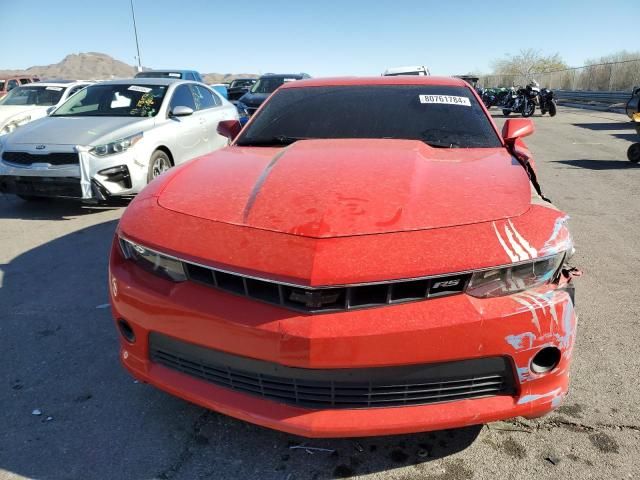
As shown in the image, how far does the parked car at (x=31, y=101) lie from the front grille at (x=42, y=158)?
142 inches

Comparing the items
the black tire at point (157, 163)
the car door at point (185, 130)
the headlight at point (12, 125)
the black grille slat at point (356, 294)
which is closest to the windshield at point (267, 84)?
the headlight at point (12, 125)

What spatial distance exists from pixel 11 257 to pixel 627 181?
8115 mm

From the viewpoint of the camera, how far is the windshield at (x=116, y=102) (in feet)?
20.7

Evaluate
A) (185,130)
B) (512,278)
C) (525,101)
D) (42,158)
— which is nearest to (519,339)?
(512,278)

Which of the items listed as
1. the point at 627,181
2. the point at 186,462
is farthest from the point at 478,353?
the point at 627,181

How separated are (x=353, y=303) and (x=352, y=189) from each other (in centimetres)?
59

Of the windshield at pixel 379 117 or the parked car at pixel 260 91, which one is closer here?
the windshield at pixel 379 117

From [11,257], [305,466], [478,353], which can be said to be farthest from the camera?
[11,257]

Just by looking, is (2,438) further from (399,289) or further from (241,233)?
(399,289)

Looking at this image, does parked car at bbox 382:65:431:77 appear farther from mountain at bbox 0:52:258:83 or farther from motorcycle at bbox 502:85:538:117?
mountain at bbox 0:52:258:83

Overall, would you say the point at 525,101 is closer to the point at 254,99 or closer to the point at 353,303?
the point at 254,99

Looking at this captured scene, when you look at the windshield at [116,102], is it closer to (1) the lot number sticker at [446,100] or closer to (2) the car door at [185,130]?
(2) the car door at [185,130]

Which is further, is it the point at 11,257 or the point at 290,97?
the point at 11,257

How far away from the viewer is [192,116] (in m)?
6.80
